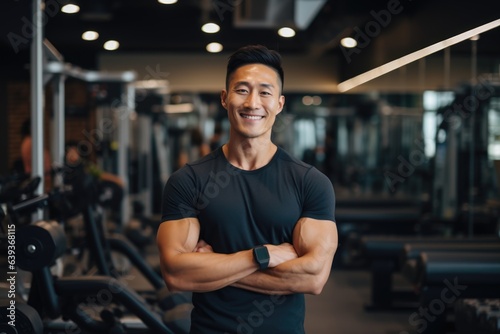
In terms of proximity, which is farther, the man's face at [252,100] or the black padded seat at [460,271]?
the black padded seat at [460,271]

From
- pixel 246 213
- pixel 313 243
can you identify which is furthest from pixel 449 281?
pixel 246 213

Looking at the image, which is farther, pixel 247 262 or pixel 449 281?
pixel 449 281

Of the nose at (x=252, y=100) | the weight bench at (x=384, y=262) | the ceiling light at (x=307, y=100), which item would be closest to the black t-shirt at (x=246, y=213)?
the nose at (x=252, y=100)

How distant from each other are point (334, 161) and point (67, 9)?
10036 mm

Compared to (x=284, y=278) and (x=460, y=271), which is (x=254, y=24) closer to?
(x=460, y=271)

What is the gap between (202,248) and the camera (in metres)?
2.00

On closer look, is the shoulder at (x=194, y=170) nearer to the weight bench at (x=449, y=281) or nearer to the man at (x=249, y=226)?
the man at (x=249, y=226)

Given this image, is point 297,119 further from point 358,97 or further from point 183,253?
point 183,253

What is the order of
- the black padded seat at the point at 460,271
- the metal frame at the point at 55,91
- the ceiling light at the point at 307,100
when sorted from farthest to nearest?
the ceiling light at the point at 307,100, the black padded seat at the point at 460,271, the metal frame at the point at 55,91

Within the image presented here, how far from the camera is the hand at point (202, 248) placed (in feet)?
6.53

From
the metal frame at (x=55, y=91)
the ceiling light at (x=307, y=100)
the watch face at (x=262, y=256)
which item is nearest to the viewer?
the watch face at (x=262, y=256)

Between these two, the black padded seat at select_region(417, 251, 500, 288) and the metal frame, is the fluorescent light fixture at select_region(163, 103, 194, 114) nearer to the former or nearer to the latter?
the metal frame

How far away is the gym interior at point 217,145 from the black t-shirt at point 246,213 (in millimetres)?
75

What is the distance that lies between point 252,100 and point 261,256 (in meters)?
0.40
